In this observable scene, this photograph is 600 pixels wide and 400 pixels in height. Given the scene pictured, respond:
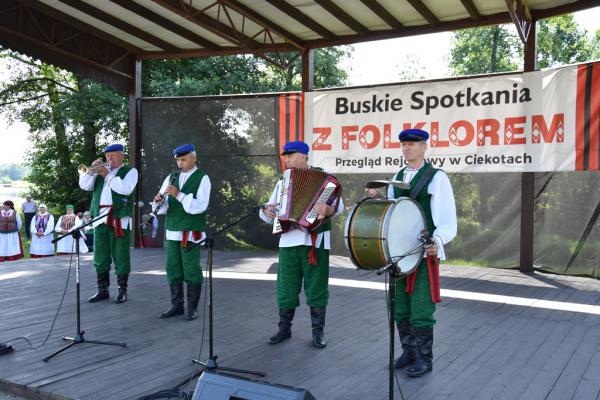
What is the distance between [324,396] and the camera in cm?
314

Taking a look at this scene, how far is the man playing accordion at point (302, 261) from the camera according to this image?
409cm

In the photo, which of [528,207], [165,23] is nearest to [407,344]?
[528,207]

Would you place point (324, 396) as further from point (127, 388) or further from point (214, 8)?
point (214, 8)

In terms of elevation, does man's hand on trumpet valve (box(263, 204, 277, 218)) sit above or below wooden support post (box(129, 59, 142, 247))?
below

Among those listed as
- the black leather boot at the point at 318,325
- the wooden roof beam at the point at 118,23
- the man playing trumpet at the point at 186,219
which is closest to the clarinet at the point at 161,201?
the man playing trumpet at the point at 186,219

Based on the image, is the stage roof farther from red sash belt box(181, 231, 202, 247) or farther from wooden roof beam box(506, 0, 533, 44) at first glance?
red sash belt box(181, 231, 202, 247)

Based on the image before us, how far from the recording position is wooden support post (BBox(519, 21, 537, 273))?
24.7ft

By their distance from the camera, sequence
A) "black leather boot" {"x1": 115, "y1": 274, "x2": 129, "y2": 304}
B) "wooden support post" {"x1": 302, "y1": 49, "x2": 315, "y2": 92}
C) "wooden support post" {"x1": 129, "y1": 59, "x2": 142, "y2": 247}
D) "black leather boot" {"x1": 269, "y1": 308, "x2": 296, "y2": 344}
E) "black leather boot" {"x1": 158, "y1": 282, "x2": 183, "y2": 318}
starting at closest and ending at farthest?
1. "black leather boot" {"x1": 269, "y1": 308, "x2": 296, "y2": 344}
2. "black leather boot" {"x1": 158, "y1": 282, "x2": 183, "y2": 318}
3. "black leather boot" {"x1": 115, "y1": 274, "x2": 129, "y2": 304}
4. "wooden support post" {"x1": 302, "y1": 49, "x2": 315, "y2": 92}
5. "wooden support post" {"x1": 129, "y1": 59, "x2": 142, "y2": 247}

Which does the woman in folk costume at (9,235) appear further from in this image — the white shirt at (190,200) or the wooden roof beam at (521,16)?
the wooden roof beam at (521,16)

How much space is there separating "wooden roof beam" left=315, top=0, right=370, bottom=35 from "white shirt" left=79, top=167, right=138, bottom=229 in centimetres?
385

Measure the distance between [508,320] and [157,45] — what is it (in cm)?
776

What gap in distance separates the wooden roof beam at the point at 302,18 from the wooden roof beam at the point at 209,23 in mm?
1011

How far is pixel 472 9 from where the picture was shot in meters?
7.48

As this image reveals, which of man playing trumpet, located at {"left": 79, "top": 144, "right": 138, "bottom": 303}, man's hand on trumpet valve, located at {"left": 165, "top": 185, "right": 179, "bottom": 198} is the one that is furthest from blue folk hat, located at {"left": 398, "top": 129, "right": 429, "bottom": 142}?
man playing trumpet, located at {"left": 79, "top": 144, "right": 138, "bottom": 303}
